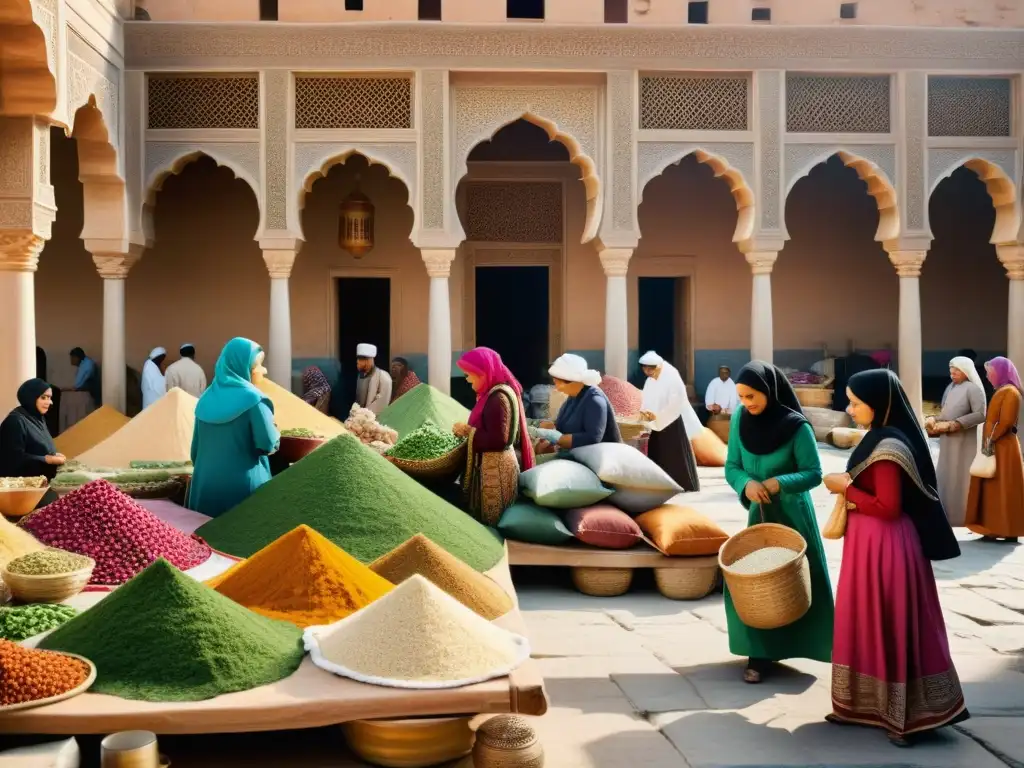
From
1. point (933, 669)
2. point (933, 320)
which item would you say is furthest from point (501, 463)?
point (933, 320)

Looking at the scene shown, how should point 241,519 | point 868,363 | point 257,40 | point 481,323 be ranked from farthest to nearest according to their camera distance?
1. point 481,323
2. point 868,363
3. point 257,40
4. point 241,519

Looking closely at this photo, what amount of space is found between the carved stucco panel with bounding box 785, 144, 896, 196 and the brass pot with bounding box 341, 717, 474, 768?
1076cm

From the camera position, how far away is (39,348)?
15.1m

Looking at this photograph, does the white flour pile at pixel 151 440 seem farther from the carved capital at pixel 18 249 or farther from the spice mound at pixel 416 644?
the spice mound at pixel 416 644

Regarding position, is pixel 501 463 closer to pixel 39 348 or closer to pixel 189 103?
pixel 189 103

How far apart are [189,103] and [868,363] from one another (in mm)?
10104

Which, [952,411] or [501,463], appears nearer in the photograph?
[501,463]

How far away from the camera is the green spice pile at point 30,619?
3.76 meters

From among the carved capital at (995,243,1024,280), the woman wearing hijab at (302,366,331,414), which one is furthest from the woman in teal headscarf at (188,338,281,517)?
the carved capital at (995,243,1024,280)

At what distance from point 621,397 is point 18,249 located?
242 inches

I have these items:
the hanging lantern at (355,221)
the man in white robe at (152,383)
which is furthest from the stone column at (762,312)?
the man in white robe at (152,383)

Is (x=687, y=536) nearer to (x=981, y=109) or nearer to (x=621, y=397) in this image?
(x=621, y=397)

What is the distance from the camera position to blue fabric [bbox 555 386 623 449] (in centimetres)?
662

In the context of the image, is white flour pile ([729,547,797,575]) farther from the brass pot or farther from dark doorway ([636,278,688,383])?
dark doorway ([636,278,688,383])
